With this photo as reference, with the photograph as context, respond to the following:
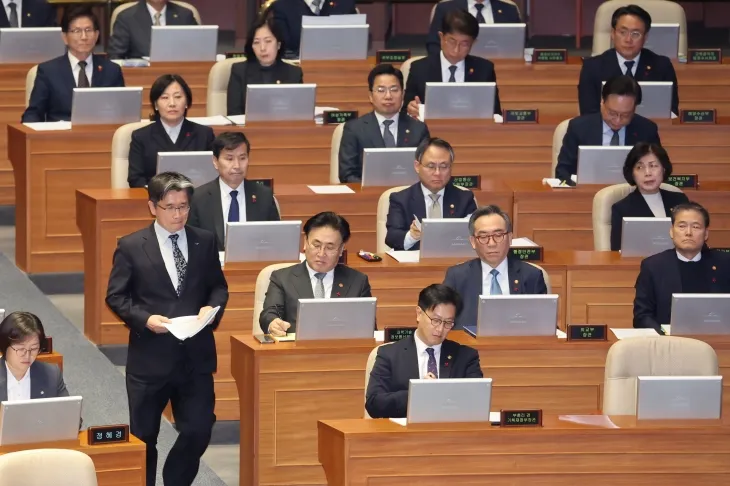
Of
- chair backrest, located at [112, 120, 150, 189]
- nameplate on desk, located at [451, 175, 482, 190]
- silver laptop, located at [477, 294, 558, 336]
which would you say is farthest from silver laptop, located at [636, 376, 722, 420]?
chair backrest, located at [112, 120, 150, 189]

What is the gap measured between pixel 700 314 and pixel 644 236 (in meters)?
0.91

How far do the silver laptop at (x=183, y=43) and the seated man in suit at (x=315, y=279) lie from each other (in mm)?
3278

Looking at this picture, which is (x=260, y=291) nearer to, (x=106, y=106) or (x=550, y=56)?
(x=106, y=106)

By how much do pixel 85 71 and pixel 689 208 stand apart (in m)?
3.55

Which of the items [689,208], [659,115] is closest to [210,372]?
[689,208]

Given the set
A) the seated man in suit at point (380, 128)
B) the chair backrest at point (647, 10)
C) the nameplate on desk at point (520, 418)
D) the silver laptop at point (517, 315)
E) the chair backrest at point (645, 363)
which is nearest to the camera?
the nameplate on desk at point (520, 418)

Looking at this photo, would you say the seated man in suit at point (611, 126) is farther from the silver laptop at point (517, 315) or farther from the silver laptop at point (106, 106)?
the silver laptop at point (106, 106)

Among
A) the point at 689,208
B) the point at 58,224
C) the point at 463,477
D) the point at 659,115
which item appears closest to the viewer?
the point at 463,477

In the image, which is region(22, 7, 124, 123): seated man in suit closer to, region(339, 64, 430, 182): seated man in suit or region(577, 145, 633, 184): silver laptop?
region(339, 64, 430, 182): seated man in suit

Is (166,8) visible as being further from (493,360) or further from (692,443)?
(692,443)

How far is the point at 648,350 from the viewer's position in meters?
6.03

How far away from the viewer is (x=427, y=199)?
7477mm

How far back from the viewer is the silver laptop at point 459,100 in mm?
8703

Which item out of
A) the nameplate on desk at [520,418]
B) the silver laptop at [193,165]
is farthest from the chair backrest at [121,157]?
the nameplate on desk at [520,418]
